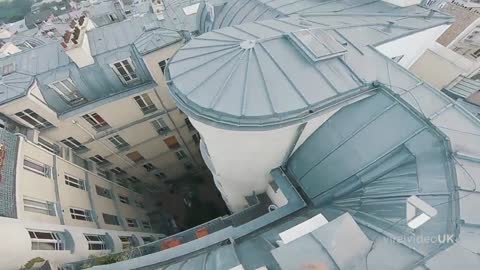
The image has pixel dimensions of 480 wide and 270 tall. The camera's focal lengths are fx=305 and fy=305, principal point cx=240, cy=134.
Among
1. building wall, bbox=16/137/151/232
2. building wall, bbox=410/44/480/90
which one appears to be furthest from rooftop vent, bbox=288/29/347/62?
building wall, bbox=16/137/151/232

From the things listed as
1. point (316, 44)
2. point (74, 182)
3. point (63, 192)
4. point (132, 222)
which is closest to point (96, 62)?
point (74, 182)

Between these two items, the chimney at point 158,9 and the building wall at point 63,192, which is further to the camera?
the chimney at point 158,9

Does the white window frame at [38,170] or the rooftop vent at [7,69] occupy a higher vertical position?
the rooftop vent at [7,69]

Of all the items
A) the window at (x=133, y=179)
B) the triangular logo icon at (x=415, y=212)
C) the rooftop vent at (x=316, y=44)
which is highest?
the window at (x=133, y=179)

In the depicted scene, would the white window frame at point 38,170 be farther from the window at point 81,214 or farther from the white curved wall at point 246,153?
the white curved wall at point 246,153

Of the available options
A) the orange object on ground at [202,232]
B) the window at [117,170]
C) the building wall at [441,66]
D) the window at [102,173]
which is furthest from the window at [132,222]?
the building wall at [441,66]

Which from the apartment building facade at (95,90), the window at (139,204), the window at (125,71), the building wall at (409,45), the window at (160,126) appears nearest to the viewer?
the building wall at (409,45)

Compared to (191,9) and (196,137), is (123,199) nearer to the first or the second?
(196,137)

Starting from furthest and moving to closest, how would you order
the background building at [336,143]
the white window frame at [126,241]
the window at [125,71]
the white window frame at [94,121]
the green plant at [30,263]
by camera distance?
1. the white window frame at [94,121]
2. the white window frame at [126,241]
3. the window at [125,71]
4. the green plant at [30,263]
5. the background building at [336,143]

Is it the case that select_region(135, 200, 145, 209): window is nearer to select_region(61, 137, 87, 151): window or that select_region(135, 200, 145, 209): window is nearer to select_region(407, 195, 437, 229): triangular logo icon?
select_region(61, 137, 87, 151): window
